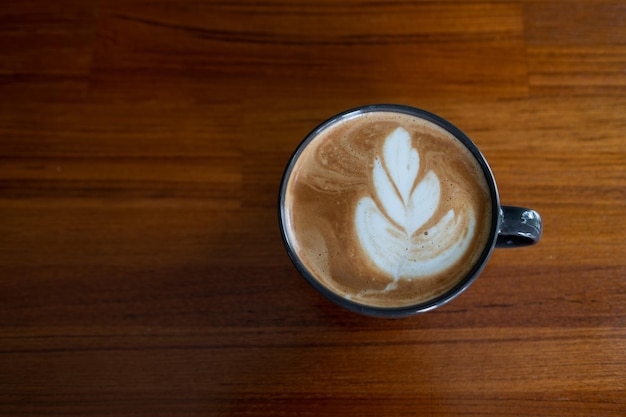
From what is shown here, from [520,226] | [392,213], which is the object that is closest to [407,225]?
[392,213]

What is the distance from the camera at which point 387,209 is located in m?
0.70

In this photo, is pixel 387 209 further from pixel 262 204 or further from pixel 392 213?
pixel 262 204

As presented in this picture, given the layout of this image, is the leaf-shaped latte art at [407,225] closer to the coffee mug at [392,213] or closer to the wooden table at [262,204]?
the coffee mug at [392,213]

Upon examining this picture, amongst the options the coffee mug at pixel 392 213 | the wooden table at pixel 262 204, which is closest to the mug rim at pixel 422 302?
the coffee mug at pixel 392 213

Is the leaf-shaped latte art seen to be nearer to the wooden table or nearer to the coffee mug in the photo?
the coffee mug

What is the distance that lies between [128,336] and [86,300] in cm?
7

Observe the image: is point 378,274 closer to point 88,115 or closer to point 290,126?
point 290,126

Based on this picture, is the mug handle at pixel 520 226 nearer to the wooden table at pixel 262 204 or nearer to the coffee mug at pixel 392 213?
the coffee mug at pixel 392 213

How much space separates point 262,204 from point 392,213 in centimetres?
19

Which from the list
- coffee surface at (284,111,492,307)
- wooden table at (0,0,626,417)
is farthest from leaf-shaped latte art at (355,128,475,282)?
wooden table at (0,0,626,417)

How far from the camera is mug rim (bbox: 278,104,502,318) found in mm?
635

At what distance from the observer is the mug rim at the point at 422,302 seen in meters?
0.63

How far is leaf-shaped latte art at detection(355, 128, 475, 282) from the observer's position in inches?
26.7

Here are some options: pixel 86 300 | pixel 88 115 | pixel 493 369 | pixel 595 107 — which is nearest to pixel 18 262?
pixel 86 300
